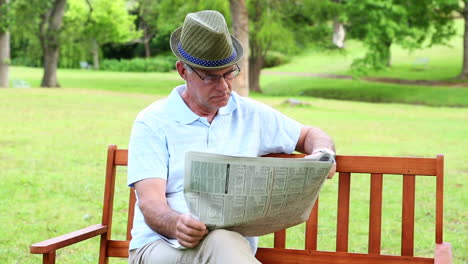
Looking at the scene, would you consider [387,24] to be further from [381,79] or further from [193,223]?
[193,223]

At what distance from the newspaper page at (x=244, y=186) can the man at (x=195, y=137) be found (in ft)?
0.34

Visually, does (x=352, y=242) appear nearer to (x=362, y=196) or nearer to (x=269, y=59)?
(x=362, y=196)

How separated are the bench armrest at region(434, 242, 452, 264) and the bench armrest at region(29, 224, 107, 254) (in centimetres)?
165

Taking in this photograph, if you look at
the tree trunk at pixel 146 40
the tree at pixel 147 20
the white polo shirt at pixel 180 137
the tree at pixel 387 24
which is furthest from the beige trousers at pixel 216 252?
the tree trunk at pixel 146 40

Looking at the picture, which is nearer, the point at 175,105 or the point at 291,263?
the point at 175,105

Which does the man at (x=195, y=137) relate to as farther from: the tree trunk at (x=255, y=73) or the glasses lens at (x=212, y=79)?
the tree trunk at (x=255, y=73)

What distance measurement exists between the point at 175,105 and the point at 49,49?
28294 millimetres

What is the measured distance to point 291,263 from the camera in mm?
3715

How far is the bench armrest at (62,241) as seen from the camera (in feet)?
10.3

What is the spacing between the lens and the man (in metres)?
2.93

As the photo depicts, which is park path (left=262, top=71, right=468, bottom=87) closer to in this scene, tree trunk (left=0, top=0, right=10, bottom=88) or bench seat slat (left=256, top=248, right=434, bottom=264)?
tree trunk (left=0, top=0, right=10, bottom=88)

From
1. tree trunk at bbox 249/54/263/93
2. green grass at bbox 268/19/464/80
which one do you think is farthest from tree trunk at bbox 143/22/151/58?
tree trunk at bbox 249/54/263/93

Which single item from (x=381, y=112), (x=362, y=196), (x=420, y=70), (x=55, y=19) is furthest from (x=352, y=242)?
(x=420, y=70)

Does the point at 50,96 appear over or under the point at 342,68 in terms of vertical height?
under
